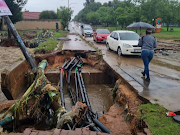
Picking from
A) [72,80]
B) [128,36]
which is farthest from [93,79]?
[128,36]

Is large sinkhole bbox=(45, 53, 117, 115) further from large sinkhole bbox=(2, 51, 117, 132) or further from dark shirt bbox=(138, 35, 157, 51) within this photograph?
dark shirt bbox=(138, 35, 157, 51)

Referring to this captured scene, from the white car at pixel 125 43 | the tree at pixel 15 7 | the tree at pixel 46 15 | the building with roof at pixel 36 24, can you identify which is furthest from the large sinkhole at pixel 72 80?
the tree at pixel 46 15

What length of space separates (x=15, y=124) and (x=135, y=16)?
103 feet

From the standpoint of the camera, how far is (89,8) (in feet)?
299

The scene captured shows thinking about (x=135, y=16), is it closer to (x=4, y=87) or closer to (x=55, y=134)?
(x=4, y=87)

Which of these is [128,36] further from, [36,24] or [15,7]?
[36,24]

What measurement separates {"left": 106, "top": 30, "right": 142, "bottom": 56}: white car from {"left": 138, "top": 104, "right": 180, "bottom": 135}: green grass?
603 cm

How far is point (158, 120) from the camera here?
3.49m

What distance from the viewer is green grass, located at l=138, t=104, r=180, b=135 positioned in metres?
3.11

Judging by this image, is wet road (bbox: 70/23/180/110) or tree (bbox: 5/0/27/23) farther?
tree (bbox: 5/0/27/23)

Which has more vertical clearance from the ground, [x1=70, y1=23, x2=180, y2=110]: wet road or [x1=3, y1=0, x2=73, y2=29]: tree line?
[x1=3, y1=0, x2=73, y2=29]: tree line

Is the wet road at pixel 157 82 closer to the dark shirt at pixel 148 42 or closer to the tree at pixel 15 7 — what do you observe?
the dark shirt at pixel 148 42

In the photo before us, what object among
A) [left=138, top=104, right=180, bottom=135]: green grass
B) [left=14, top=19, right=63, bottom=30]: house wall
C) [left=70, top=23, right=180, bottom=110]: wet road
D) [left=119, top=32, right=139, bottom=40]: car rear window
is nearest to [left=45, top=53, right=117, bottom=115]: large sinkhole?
[left=70, top=23, right=180, bottom=110]: wet road

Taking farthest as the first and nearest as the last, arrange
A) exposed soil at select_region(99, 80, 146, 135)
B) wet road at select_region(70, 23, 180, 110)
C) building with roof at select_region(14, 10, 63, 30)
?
building with roof at select_region(14, 10, 63, 30) < wet road at select_region(70, 23, 180, 110) < exposed soil at select_region(99, 80, 146, 135)
